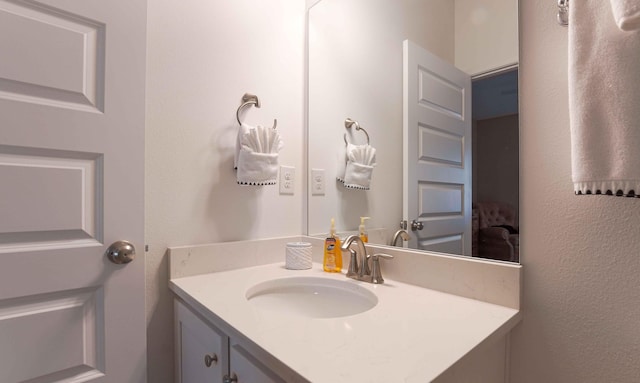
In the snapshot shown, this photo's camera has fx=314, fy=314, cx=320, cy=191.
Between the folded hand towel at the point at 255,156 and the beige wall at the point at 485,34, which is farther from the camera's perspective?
the folded hand towel at the point at 255,156

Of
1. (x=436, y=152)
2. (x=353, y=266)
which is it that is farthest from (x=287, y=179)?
(x=436, y=152)

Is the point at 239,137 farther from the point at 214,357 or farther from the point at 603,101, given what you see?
the point at 603,101

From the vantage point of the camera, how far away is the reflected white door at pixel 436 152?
38.6 inches

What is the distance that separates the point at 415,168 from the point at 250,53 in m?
0.83

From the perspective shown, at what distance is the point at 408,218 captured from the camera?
1132mm

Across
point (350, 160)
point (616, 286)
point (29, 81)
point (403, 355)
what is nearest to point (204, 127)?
point (29, 81)

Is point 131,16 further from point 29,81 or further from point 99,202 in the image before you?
point 99,202

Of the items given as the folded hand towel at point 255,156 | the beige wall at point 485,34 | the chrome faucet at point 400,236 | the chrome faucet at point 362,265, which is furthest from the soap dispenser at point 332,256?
the beige wall at point 485,34

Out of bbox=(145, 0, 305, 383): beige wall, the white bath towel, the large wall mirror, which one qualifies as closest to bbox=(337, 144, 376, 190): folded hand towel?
the large wall mirror

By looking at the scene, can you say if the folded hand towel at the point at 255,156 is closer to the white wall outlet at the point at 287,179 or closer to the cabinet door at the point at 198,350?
the white wall outlet at the point at 287,179

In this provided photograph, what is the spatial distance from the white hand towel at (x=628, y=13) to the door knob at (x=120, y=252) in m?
1.22

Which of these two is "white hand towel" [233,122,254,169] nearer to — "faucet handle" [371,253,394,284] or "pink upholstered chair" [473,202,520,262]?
"faucet handle" [371,253,394,284]

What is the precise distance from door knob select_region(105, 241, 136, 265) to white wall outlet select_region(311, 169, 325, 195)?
0.76 m

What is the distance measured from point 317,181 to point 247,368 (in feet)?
2.93
